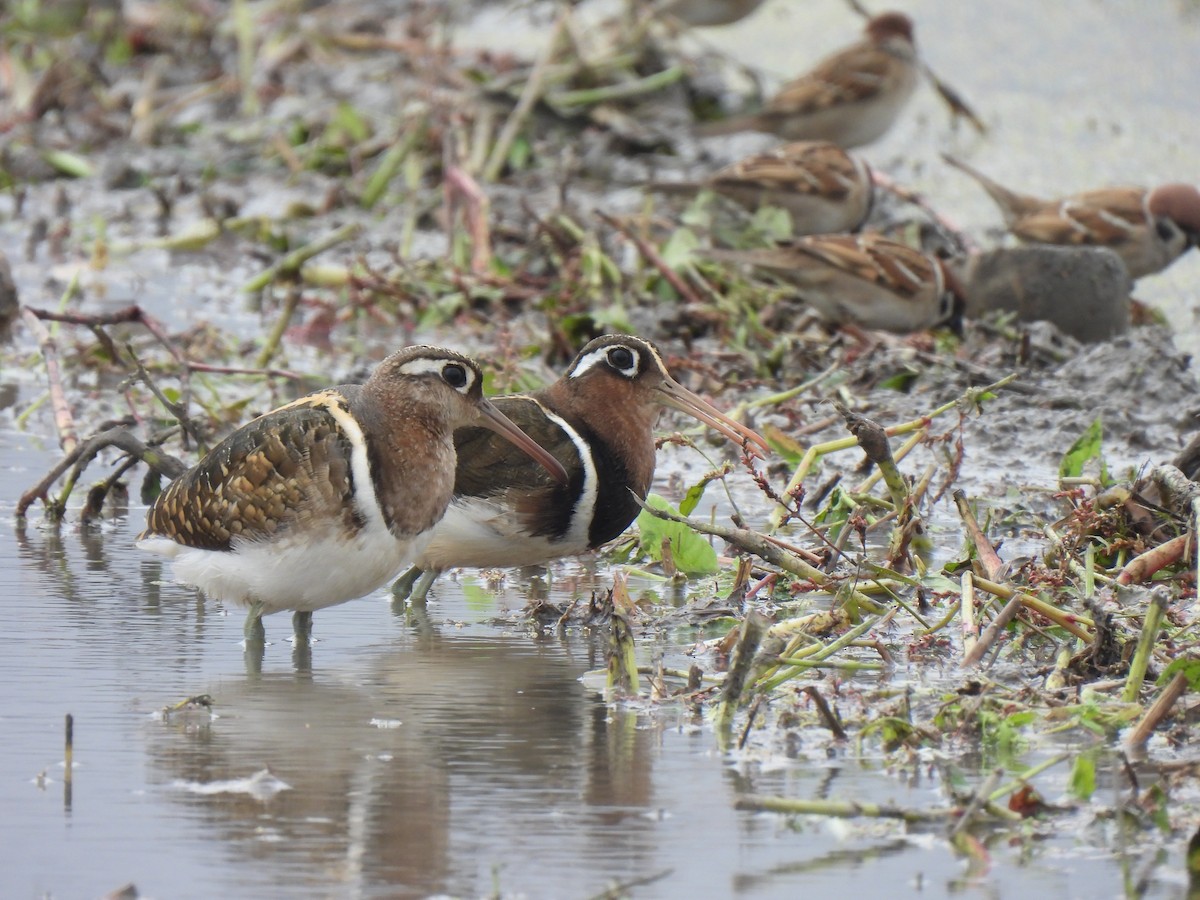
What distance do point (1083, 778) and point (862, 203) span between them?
6536mm

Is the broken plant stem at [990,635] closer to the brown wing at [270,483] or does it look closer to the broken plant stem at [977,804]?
the broken plant stem at [977,804]

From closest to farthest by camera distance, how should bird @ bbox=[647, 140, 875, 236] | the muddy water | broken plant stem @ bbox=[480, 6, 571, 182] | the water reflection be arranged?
the muddy water → the water reflection → bird @ bbox=[647, 140, 875, 236] → broken plant stem @ bbox=[480, 6, 571, 182]

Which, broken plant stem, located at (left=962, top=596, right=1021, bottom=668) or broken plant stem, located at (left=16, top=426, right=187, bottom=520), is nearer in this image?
broken plant stem, located at (left=962, top=596, right=1021, bottom=668)

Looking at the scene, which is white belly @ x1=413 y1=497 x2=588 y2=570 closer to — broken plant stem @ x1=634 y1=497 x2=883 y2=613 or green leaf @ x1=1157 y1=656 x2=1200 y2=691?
broken plant stem @ x1=634 y1=497 x2=883 y2=613

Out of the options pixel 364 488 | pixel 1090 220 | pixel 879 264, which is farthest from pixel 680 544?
pixel 1090 220

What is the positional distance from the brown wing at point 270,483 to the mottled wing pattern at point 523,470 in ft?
1.82

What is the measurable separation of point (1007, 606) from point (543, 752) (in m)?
1.12

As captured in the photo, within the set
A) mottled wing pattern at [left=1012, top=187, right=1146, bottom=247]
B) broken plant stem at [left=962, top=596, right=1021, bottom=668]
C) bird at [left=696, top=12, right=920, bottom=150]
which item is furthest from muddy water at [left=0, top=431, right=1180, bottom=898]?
bird at [left=696, top=12, right=920, bottom=150]

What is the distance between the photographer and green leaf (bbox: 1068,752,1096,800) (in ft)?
12.0

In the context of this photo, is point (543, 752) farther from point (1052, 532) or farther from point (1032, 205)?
point (1032, 205)

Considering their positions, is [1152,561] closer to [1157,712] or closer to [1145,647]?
[1145,647]

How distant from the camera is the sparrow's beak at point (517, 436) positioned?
5.23m

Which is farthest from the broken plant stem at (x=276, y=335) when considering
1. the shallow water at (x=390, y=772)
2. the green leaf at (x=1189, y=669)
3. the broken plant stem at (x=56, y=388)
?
the green leaf at (x=1189, y=669)

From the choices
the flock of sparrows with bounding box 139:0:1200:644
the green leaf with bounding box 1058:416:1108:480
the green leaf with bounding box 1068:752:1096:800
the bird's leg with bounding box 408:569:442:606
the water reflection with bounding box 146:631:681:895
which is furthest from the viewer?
the green leaf with bounding box 1058:416:1108:480
